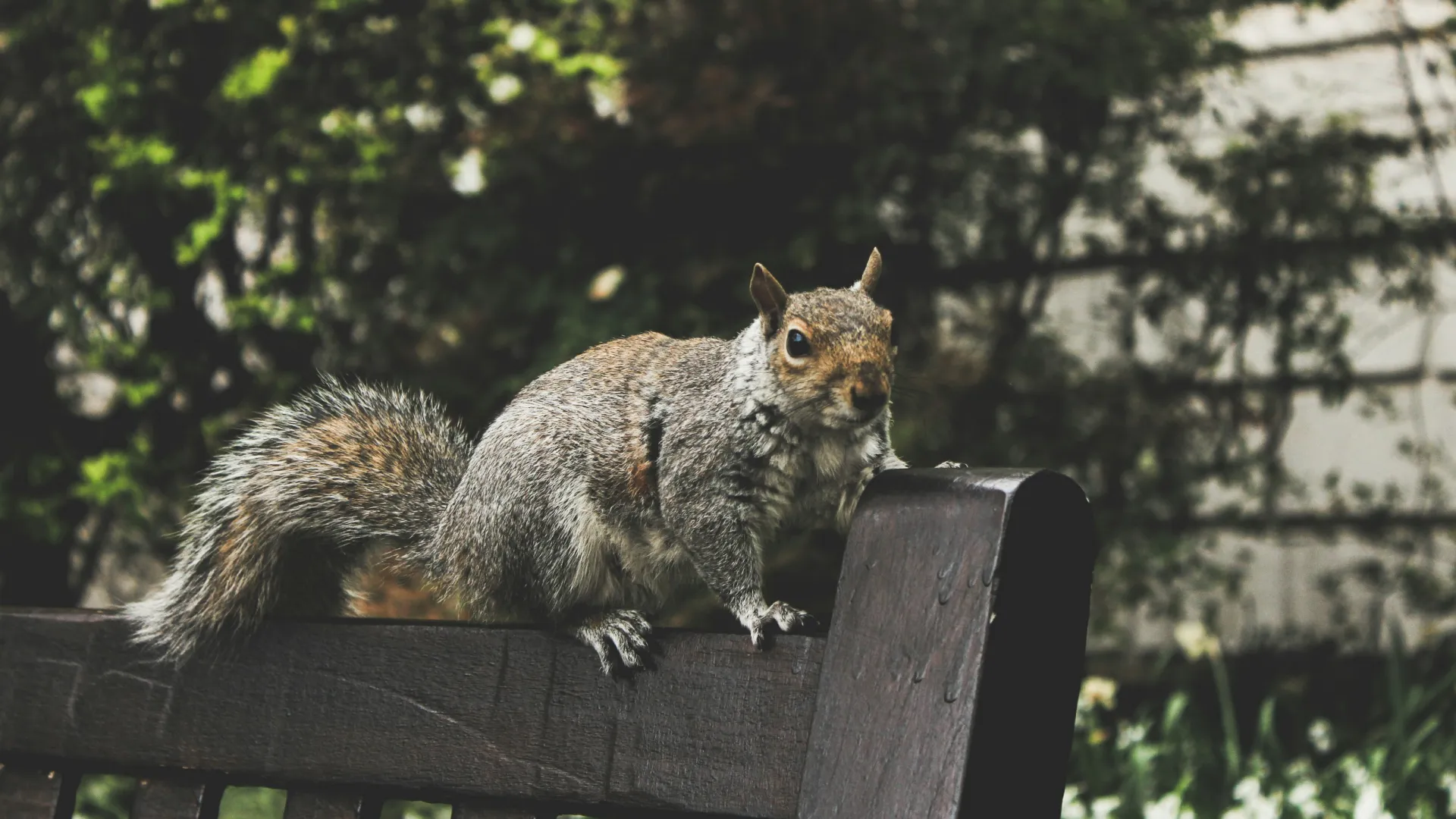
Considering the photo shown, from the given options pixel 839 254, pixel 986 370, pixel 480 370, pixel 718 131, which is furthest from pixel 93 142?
pixel 986 370

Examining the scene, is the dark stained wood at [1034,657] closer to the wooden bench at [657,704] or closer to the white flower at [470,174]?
the wooden bench at [657,704]

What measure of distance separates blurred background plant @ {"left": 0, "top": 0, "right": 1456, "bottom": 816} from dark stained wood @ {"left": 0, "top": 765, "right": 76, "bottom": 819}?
169 cm

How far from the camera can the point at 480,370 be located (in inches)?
134

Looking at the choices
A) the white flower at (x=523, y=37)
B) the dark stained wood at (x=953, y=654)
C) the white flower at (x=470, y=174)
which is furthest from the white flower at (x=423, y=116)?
the dark stained wood at (x=953, y=654)

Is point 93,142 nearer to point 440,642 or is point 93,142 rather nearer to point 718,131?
point 718,131

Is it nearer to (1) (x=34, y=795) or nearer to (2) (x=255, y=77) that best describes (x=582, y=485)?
(1) (x=34, y=795)

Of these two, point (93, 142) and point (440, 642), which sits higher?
point (93, 142)

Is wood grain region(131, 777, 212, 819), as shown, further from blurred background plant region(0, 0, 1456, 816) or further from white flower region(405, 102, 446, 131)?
white flower region(405, 102, 446, 131)

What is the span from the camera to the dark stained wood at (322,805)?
1.18 meters

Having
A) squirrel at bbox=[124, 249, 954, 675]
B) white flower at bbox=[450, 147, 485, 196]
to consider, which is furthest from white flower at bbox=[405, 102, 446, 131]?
squirrel at bbox=[124, 249, 954, 675]

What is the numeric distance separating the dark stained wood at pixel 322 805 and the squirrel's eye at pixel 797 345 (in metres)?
0.48

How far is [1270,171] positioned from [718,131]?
5.45 ft

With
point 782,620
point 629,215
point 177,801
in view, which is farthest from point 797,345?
point 629,215

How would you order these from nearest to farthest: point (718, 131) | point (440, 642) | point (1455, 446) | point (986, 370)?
1. point (440, 642)
2. point (718, 131)
3. point (986, 370)
4. point (1455, 446)
